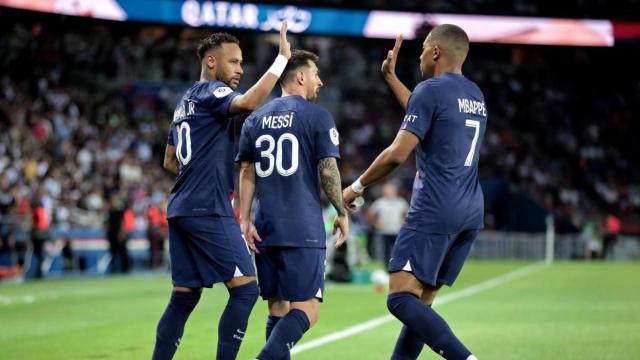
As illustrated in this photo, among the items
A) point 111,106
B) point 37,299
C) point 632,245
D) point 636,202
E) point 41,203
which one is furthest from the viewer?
point 636,202

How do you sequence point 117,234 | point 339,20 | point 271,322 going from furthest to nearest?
point 339,20
point 117,234
point 271,322

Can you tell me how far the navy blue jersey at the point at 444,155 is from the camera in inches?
262

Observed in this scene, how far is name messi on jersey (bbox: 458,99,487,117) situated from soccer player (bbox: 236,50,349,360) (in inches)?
35.3

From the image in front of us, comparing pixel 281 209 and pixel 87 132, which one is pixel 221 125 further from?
pixel 87 132

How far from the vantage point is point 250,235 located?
23.5ft

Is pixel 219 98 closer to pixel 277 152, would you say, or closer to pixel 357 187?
pixel 277 152

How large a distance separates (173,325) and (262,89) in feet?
5.75

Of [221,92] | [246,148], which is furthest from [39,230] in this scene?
[221,92]

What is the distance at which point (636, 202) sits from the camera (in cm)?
3928

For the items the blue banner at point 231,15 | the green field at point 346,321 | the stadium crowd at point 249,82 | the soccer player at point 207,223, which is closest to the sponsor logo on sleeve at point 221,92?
the soccer player at point 207,223

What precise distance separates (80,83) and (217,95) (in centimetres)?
2950

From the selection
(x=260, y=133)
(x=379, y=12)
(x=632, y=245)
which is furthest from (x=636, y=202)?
(x=260, y=133)

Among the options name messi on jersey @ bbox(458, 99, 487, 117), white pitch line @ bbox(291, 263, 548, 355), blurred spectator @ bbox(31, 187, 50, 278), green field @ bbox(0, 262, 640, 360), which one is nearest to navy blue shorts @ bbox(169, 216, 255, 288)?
name messi on jersey @ bbox(458, 99, 487, 117)

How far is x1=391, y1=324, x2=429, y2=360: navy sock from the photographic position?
6.89 meters
